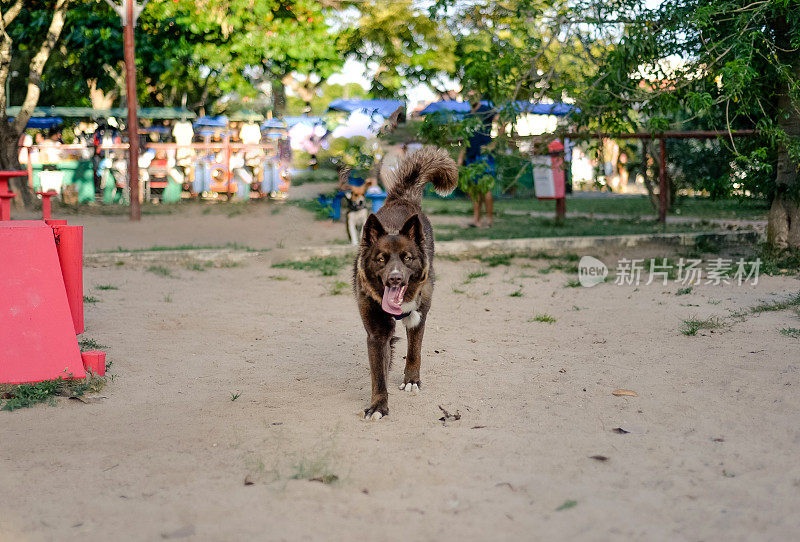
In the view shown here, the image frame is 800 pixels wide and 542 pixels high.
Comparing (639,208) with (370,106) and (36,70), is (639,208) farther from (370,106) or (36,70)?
(36,70)

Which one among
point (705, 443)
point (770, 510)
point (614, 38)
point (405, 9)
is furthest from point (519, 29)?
point (405, 9)

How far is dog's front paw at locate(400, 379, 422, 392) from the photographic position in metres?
4.93

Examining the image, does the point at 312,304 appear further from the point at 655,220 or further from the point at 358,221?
the point at 655,220

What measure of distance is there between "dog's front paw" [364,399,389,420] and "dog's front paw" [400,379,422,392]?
510 millimetres

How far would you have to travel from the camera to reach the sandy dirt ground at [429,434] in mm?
3047

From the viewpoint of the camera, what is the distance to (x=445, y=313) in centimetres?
742

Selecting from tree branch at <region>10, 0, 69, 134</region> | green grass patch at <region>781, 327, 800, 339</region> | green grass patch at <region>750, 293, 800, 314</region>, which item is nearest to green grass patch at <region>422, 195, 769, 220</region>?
green grass patch at <region>750, 293, 800, 314</region>

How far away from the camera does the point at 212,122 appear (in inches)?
945

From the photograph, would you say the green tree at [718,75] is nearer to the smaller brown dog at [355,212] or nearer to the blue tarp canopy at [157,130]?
the smaller brown dog at [355,212]

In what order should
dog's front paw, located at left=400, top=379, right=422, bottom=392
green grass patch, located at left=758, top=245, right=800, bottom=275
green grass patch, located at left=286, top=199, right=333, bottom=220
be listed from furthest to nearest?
green grass patch, located at left=286, top=199, right=333, bottom=220 → green grass patch, located at left=758, top=245, right=800, bottom=275 → dog's front paw, located at left=400, top=379, right=422, bottom=392

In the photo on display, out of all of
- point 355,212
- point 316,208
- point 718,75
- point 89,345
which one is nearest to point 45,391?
point 89,345

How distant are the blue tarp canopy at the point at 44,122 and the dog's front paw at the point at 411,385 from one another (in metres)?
21.3

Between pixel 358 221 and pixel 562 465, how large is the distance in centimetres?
852

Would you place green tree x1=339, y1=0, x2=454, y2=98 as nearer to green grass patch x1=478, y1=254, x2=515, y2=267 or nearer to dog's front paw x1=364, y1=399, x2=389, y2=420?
green grass patch x1=478, y1=254, x2=515, y2=267
